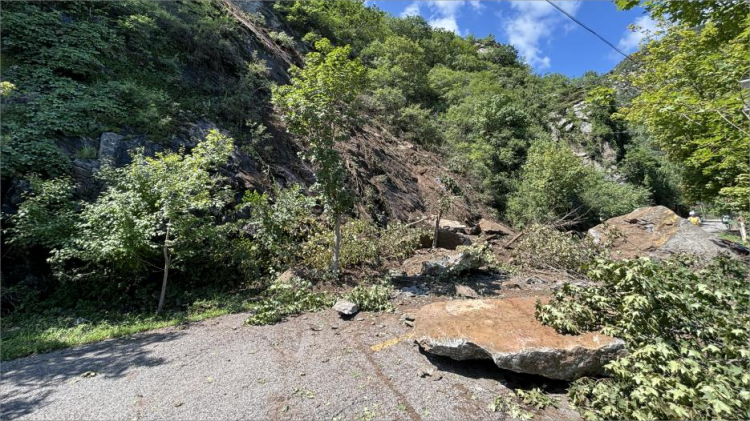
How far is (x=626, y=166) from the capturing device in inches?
788

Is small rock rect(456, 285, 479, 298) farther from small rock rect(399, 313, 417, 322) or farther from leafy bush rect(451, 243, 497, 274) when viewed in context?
small rock rect(399, 313, 417, 322)

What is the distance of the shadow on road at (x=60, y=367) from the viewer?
3.16m

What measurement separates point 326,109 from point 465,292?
4.70m

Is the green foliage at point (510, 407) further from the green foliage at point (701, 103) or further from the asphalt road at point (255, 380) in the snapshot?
the green foliage at point (701, 103)

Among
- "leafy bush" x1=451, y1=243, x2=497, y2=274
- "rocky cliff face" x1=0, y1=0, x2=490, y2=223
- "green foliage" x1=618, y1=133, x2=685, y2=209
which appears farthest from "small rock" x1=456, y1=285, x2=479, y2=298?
"green foliage" x1=618, y1=133, x2=685, y2=209

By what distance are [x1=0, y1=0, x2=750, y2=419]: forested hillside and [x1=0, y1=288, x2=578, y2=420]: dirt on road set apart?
29.5 inches

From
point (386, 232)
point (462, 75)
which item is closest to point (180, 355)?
point (386, 232)

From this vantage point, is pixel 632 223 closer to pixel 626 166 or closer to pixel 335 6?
pixel 626 166

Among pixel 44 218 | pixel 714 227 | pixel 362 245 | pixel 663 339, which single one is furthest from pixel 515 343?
pixel 714 227

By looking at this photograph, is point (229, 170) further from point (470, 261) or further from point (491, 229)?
point (491, 229)

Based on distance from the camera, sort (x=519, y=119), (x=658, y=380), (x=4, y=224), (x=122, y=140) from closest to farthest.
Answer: (x=658, y=380) → (x=4, y=224) → (x=122, y=140) → (x=519, y=119)

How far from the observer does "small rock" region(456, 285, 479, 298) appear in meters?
6.23

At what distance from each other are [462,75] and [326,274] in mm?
23267

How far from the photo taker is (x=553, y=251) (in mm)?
8273
